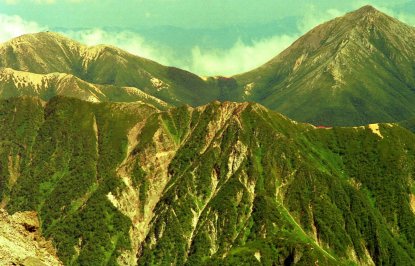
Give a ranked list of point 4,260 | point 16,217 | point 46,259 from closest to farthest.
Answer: point 4,260
point 46,259
point 16,217

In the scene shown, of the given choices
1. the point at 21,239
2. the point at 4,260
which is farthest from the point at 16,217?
the point at 4,260

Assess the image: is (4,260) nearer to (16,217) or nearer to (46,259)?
(46,259)

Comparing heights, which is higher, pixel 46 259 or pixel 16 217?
pixel 16 217

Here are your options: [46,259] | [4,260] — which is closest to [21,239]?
[46,259]

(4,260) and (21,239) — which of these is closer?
(4,260)

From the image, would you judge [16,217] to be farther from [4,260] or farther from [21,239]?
[4,260]

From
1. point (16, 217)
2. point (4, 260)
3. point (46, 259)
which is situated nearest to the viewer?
point (4, 260)
